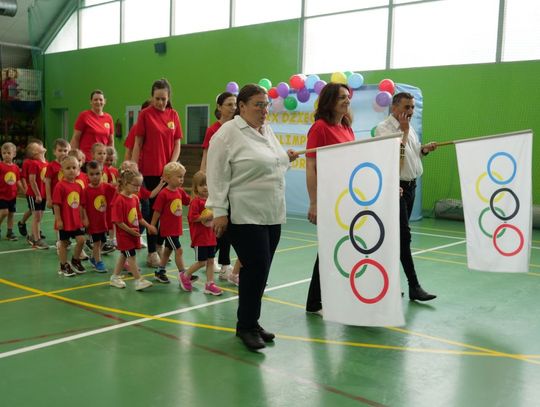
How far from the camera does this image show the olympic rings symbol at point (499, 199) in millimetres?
4555

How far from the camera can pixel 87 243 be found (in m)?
6.77

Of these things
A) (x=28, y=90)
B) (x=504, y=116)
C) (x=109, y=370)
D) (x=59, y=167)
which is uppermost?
(x=28, y=90)

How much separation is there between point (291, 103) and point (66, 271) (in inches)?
221

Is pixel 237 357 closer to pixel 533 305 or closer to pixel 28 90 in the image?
pixel 533 305

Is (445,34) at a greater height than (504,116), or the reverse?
(445,34)

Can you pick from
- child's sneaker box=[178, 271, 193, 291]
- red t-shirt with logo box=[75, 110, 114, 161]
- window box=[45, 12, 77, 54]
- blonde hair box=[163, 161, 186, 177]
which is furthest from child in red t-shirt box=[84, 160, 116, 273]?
window box=[45, 12, 77, 54]

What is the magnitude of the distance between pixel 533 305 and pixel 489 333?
97 centimetres

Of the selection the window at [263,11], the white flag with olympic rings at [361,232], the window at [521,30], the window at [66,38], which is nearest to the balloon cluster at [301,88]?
the window at [521,30]

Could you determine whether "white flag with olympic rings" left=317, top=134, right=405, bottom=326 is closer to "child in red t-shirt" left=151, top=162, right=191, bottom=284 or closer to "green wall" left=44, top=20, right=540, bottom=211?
"child in red t-shirt" left=151, top=162, right=191, bottom=284

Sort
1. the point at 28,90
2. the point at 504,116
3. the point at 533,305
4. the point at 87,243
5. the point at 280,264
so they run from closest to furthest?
the point at 533,305, the point at 280,264, the point at 87,243, the point at 504,116, the point at 28,90

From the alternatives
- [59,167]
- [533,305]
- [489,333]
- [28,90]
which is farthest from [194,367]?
[28,90]

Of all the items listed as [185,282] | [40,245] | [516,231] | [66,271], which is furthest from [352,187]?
[40,245]

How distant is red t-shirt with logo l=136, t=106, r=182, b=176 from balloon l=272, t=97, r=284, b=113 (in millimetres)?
4742

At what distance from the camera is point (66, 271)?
542 centimetres
